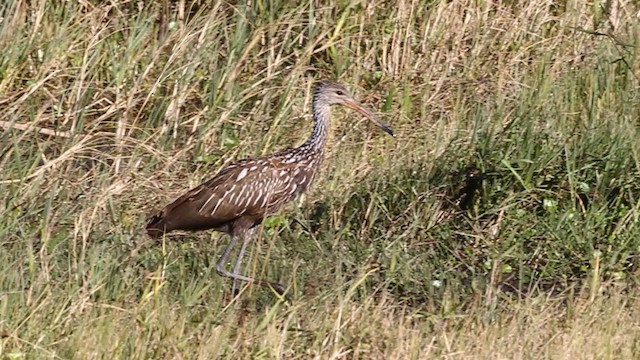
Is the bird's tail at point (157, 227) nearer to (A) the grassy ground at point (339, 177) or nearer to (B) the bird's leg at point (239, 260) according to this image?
(A) the grassy ground at point (339, 177)

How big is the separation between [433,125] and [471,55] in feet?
2.01

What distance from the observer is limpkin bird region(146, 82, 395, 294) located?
271 inches

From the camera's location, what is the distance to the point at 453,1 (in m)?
8.89

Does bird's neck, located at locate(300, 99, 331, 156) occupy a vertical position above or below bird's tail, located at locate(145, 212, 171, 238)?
above

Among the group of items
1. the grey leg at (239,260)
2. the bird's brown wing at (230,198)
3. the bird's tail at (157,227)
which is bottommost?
the grey leg at (239,260)

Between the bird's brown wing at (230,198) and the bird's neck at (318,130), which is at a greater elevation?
the bird's neck at (318,130)

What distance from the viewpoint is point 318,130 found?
7.39 meters

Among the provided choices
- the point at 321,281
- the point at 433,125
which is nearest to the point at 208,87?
the point at 433,125

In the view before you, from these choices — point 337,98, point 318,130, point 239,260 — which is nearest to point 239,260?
point 239,260

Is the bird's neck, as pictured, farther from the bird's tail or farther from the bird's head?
the bird's tail

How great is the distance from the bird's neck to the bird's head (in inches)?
1.0

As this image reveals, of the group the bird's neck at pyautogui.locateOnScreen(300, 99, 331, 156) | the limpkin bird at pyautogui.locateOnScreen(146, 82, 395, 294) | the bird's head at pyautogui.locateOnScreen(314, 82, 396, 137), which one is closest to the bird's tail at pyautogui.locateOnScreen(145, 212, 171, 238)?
the limpkin bird at pyautogui.locateOnScreen(146, 82, 395, 294)

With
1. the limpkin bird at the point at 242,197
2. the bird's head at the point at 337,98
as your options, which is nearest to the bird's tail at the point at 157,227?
the limpkin bird at the point at 242,197

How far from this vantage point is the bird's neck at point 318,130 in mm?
7316
